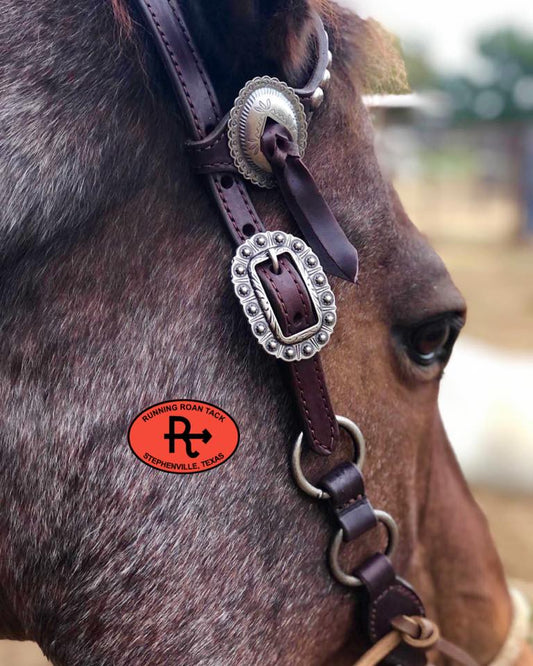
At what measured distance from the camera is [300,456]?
1.13 metres

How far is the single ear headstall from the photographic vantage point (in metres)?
1.05

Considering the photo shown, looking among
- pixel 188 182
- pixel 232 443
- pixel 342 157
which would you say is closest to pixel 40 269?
pixel 188 182

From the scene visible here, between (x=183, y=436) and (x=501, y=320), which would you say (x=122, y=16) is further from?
(x=501, y=320)

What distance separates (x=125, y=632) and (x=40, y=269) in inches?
21.3

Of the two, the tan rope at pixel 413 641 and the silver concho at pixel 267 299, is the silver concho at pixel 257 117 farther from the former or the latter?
the tan rope at pixel 413 641

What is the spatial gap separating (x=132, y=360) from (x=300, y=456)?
295mm

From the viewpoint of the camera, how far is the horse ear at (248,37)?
104cm

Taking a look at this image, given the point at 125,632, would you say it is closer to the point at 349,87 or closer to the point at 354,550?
the point at 354,550

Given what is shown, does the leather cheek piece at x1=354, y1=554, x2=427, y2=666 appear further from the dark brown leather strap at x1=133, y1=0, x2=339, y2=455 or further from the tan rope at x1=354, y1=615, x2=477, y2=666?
the dark brown leather strap at x1=133, y1=0, x2=339, y2=455

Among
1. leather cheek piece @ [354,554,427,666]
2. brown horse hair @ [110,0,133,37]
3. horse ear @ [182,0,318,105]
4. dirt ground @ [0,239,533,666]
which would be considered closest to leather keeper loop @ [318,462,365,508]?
leather cheek piece @ [354,554,427,666]

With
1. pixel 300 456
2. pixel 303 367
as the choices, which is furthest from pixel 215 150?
pixel 300 456

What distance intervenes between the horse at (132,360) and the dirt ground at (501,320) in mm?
2407

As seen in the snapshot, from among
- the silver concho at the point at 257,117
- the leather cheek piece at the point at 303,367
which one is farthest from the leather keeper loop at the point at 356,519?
the silver concho at the point at 257,117

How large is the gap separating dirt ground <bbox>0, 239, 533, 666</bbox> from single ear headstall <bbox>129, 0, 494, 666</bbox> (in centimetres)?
261
